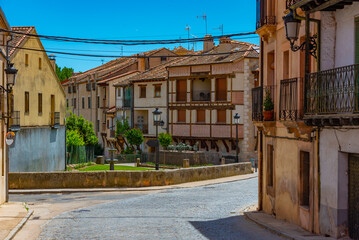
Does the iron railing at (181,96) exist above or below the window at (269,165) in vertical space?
above

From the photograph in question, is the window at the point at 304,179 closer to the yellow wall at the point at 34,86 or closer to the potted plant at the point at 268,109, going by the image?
the potted plant at the point at 268,109

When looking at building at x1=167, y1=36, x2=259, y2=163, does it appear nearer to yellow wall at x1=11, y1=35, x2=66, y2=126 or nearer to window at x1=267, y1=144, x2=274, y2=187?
yellow wall at x1=11, y1=35, x2=66, y2=126

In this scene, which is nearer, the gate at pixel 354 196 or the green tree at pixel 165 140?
the gate at pixel 354 196

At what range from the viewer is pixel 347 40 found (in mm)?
12602

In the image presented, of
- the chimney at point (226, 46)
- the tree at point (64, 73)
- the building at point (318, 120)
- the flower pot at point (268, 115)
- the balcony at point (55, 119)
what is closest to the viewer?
the building at point (318, 120)

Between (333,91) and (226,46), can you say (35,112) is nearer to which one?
(226,46)

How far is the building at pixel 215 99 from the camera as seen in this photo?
156ft

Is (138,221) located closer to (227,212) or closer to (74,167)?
(227,212)

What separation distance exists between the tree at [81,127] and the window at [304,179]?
39966 mm

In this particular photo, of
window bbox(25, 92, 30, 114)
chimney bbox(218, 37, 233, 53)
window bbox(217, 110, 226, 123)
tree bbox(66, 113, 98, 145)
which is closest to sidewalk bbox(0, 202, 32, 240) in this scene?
window bbox(25, 92, 30, 114)

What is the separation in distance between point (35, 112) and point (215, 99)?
746 inches

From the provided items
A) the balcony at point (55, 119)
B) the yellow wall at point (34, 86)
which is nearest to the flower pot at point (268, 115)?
the yellow wall at point (34, 86)

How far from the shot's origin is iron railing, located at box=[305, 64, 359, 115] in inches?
441

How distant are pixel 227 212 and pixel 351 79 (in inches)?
369
